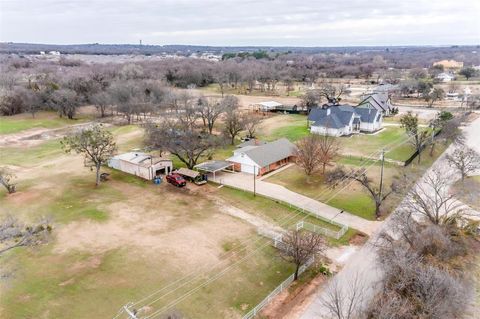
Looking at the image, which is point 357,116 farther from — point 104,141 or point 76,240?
point 76,240

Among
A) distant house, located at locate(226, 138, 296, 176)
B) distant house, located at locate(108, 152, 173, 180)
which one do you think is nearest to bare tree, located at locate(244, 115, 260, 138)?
distant house, located at locate(226, 138, 296, 176)

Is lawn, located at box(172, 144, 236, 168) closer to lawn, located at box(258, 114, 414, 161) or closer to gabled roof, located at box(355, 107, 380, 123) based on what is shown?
lawn, located at box(258, 114, 414, 161)

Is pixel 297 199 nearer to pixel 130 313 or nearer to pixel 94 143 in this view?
pixel 130 313

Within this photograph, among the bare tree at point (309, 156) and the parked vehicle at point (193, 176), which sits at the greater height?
the bare tree at point (309, 156)

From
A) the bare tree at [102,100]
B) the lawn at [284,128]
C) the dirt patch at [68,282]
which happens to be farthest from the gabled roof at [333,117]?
the dirt patch at [68,282]

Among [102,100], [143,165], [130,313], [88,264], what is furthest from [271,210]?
[102,100]

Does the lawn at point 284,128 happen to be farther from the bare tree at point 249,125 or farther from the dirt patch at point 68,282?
the dirt patch at point 68,282

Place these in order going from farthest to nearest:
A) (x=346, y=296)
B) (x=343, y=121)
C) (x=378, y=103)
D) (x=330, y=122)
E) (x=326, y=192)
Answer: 1. (x=378, y=103)
2. (x=343, y=121)
3. (x=330, y=122)
4. (x=326, y=192)
5. (x=346, y=296)
